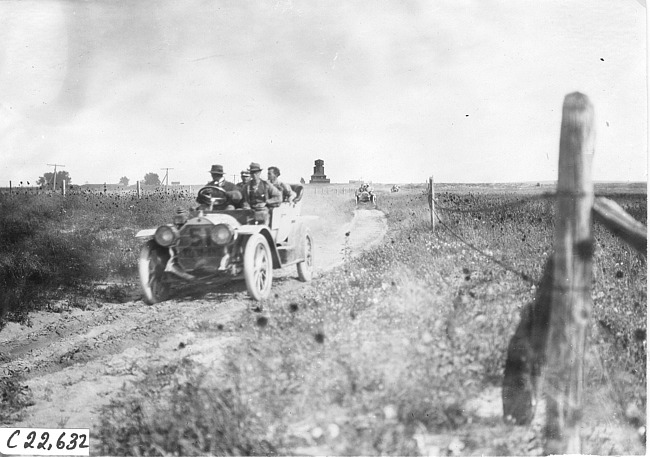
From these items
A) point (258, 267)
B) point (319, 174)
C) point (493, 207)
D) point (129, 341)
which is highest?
point (319, 174)

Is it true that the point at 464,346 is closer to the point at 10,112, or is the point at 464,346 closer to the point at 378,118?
the point at 378,118

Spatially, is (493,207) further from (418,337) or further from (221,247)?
(221,247)

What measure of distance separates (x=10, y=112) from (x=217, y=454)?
3057 millimetres

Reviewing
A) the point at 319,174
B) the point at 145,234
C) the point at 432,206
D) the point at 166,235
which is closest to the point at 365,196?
the point at 319,174

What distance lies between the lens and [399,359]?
325 centimetres

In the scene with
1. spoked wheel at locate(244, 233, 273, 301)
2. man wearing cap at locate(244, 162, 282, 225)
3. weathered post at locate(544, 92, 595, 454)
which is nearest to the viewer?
weathered post at locate(544, 92, 595, 454)

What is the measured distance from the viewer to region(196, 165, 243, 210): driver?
3.48 metres

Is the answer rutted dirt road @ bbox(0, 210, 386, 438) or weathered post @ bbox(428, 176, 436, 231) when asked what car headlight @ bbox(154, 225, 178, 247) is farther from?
weathered post @ bbox(428, 176, 436, 231)

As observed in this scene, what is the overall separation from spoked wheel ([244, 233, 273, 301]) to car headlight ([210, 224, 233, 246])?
15 centimetres

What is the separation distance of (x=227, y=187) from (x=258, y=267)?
0.63 m

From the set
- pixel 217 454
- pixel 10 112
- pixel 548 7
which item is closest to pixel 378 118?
pixel 548 7

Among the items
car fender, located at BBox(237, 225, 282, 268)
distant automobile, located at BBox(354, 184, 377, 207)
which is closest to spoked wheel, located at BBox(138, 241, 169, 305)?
car fender, located at BBox(237, 225, 282, 268)

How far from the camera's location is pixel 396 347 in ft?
10.7

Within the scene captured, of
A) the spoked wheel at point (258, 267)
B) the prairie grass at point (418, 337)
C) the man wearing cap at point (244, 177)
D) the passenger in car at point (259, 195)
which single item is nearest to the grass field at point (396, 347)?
the prairie grass at point (418, 337)
